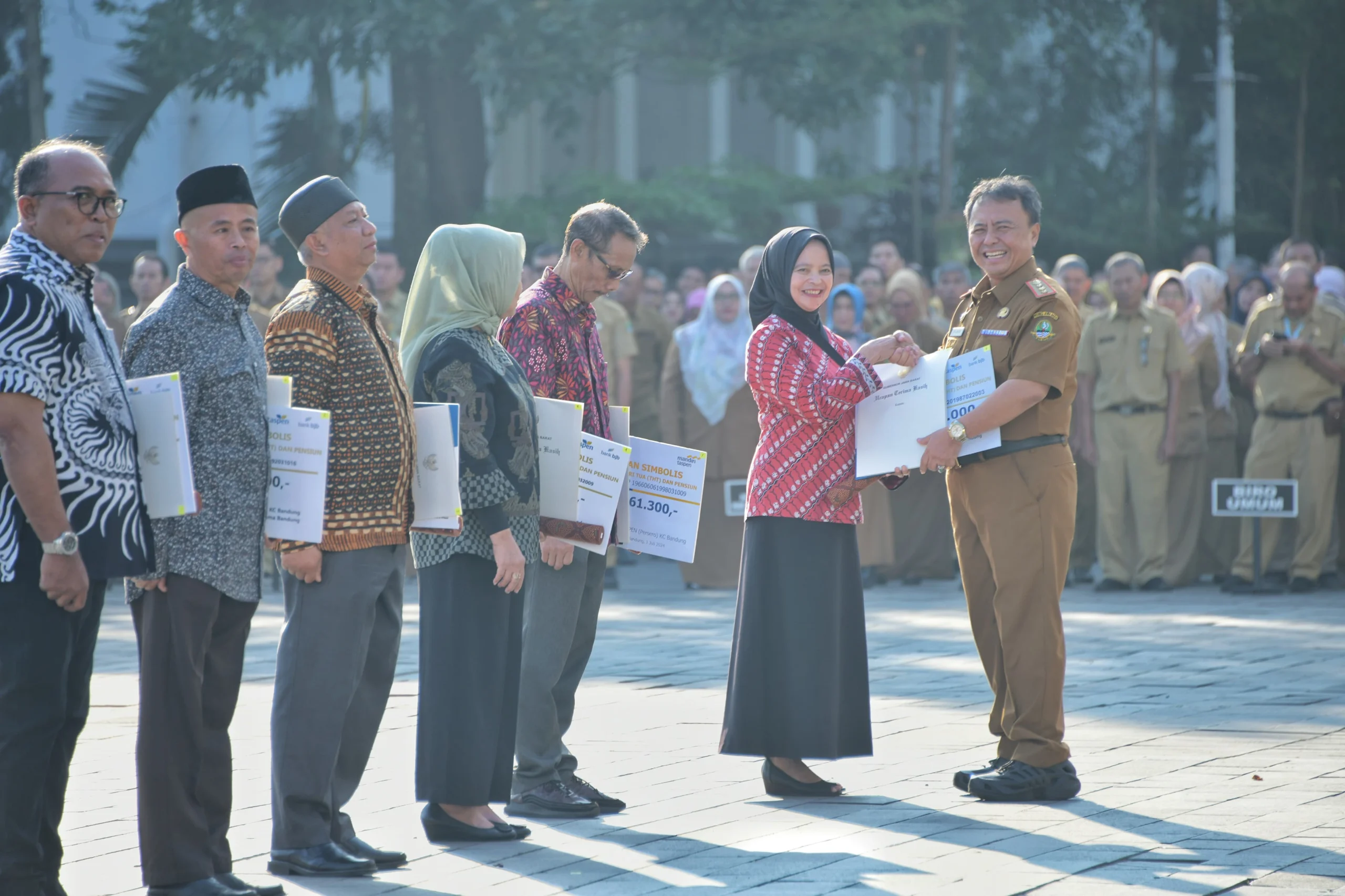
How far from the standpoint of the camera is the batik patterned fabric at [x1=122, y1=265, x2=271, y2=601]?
478cm

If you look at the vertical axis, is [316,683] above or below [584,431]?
below

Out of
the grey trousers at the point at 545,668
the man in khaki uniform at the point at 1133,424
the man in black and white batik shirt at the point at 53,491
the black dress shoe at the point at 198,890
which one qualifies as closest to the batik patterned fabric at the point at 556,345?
the grey trousers at the point at 545,668

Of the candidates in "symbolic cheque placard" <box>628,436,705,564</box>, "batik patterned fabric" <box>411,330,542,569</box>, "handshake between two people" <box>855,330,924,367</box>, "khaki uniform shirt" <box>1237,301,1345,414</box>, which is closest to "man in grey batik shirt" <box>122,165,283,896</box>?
"batik patterned fabric" <box>411,330,542,569</box>

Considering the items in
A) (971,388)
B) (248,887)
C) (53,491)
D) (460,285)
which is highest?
→ (460,285)

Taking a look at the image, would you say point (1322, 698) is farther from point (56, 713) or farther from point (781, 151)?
point (781, 151)

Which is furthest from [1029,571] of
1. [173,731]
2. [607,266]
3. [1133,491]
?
[1133,491]

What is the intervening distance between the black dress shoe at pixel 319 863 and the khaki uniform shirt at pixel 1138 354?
28.1 feet

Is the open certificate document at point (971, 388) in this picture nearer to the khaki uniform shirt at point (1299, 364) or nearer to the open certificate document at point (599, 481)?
the open certificate document at point (599, 481)

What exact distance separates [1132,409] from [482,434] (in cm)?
832

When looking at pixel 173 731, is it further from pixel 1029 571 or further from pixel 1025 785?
pixel 1029 571

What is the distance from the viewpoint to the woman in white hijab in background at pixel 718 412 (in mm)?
13375

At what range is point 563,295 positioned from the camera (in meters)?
6.27

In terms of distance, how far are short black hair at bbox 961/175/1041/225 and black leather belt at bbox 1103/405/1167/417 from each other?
667 cm

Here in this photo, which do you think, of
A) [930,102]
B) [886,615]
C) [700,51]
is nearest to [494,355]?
[886,615]
